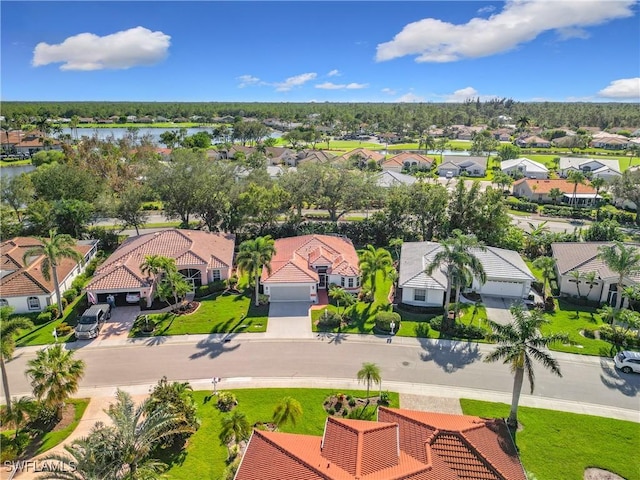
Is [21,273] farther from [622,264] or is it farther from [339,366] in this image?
[622,264]

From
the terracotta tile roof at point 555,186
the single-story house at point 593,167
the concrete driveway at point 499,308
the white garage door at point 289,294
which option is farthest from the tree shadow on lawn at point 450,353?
the single-story house at point 593,167

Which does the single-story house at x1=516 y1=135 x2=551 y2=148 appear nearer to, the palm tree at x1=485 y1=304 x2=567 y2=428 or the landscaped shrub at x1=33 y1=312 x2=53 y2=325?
the palm tree at x1=485 y1=304 x2=567 y2=428

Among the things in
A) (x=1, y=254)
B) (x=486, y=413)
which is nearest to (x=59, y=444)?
(x=486, y=413)

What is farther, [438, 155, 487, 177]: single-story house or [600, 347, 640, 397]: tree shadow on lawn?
[438, 155, 487, 177]: single-story house

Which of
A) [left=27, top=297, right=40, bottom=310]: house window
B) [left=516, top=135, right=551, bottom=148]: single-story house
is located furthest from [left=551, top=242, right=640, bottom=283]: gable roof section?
[left=516, top=135, right=551, bottom=148]: single-story house

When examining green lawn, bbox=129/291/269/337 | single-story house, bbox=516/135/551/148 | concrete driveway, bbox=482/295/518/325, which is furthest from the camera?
single-story house, bbox=516/135/551/148

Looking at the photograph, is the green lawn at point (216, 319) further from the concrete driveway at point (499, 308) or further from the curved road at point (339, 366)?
the concrete driveway at point (499, 308)

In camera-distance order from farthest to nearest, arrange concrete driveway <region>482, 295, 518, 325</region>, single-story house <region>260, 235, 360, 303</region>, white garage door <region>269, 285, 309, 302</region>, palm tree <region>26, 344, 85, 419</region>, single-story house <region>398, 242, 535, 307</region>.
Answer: white garage door <region>269, 285, 309, 302</region> → single-story house <region>260, 235, 360, 303</region> → single-story house <region>398, 242, 535, 307</region> → concrete driveway <region>482, 295, 518, 325</region> → palm tree <region>26, 344, 85, 419</region>
